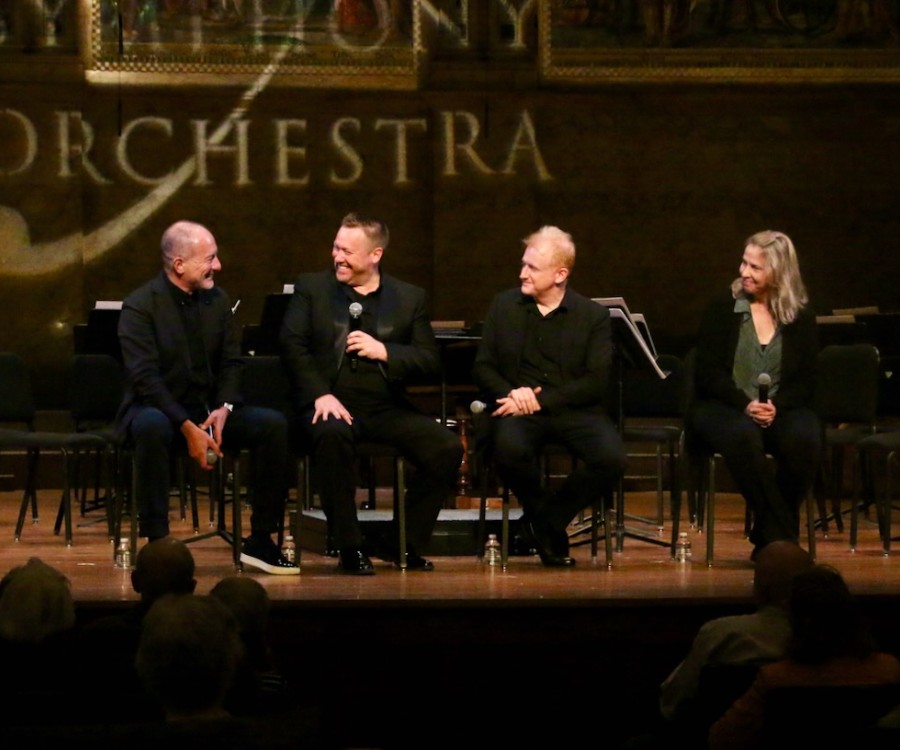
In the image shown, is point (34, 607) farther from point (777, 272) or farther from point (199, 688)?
point (777, 272)

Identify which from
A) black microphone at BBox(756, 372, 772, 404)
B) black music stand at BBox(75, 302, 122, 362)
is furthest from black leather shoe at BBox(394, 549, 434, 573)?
black music stand at BBox(75, 302, 122, 362)

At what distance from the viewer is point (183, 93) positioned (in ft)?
32.4

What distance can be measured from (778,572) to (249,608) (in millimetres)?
1229

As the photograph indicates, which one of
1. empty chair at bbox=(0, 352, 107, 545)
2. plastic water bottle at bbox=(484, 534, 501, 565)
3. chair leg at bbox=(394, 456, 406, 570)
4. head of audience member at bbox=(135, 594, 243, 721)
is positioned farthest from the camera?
empty chair at bbox=(0, 352, 107, 545)

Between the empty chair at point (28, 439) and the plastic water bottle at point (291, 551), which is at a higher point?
the empty chair at point (28, 439)

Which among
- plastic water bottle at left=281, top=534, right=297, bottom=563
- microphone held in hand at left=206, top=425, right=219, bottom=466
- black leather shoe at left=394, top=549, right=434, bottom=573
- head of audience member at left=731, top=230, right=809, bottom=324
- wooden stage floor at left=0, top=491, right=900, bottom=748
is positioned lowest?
wooden stage floor at left=0, top=491, right=900, bottom=748

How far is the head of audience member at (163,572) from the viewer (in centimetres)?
387

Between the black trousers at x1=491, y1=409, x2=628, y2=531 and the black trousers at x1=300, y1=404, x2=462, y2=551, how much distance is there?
19cm

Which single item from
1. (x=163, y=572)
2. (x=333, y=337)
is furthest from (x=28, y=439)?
(x=163, y=572)

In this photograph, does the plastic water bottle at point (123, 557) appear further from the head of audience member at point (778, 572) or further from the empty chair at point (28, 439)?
the head of audience member at point (778, 572)

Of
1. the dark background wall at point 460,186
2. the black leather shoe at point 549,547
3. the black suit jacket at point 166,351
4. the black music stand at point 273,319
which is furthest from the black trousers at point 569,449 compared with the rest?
the dark background wall at point 460,186

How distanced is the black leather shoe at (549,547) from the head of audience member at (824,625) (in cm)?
271

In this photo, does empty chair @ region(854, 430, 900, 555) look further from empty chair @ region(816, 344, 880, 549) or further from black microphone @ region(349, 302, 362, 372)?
black microphone @ region(349, 302, 362, 372)

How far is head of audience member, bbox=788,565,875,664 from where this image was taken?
130 inches
